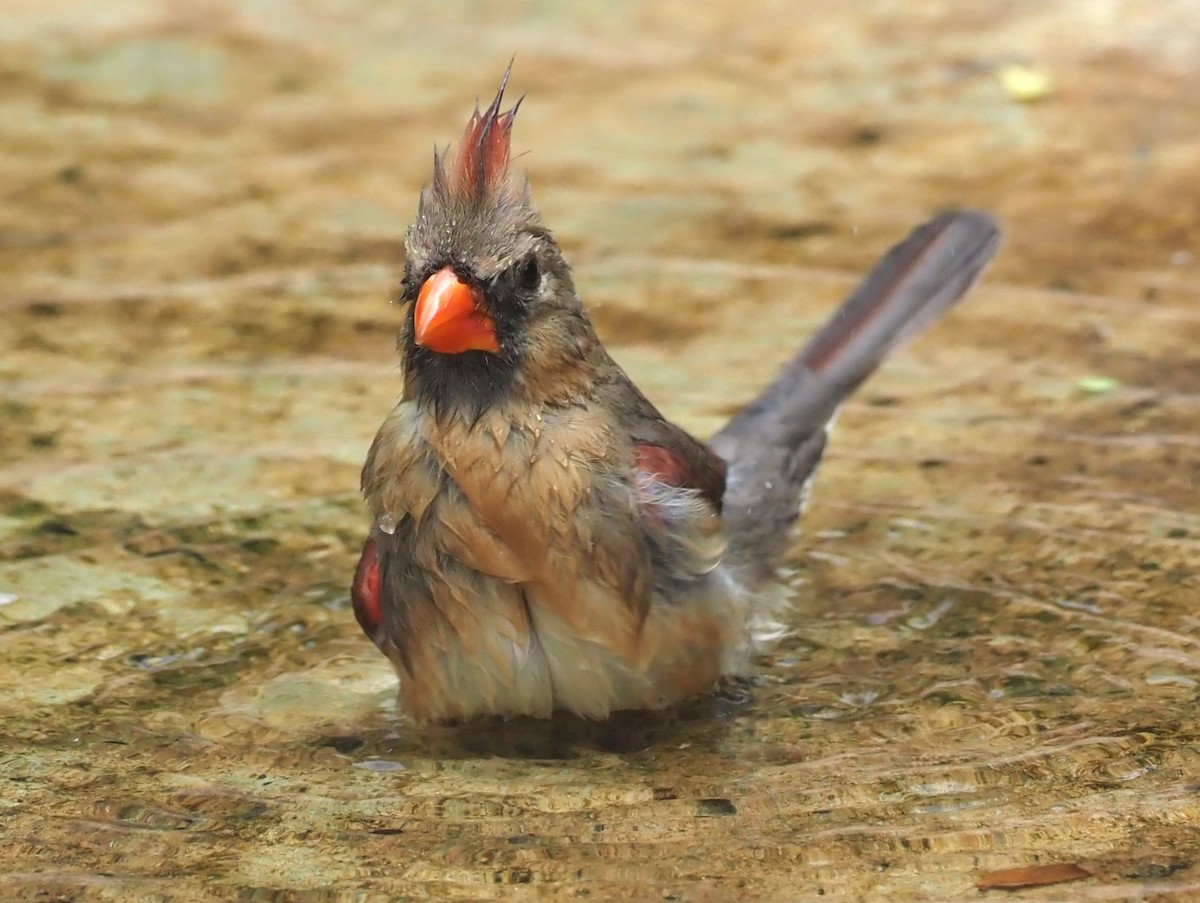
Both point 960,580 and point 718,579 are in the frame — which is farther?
point 960,580

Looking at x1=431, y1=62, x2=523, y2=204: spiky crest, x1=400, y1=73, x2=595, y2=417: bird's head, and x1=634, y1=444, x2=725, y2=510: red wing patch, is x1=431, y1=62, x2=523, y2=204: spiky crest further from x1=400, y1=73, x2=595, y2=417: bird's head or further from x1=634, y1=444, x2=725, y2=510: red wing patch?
x1=634, y1=444, x2=725, y2=510: red wing patch

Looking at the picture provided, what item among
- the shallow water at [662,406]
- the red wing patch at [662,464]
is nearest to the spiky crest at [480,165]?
the red wing patch at [662,464]

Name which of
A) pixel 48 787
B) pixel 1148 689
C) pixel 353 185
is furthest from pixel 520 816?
pixel 353 185

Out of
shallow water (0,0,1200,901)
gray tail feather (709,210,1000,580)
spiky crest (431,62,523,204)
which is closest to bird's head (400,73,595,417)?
spiky crest (431,62,523,204)

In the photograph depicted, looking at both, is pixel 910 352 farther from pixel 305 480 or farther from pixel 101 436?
pixel 101 436

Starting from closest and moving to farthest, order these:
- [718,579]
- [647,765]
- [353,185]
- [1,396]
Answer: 1. [647,765]
2. [718,579]
3. [1,396]
4. [353,185]

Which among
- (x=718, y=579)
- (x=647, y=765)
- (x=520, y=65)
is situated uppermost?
(x=520, y=65)
